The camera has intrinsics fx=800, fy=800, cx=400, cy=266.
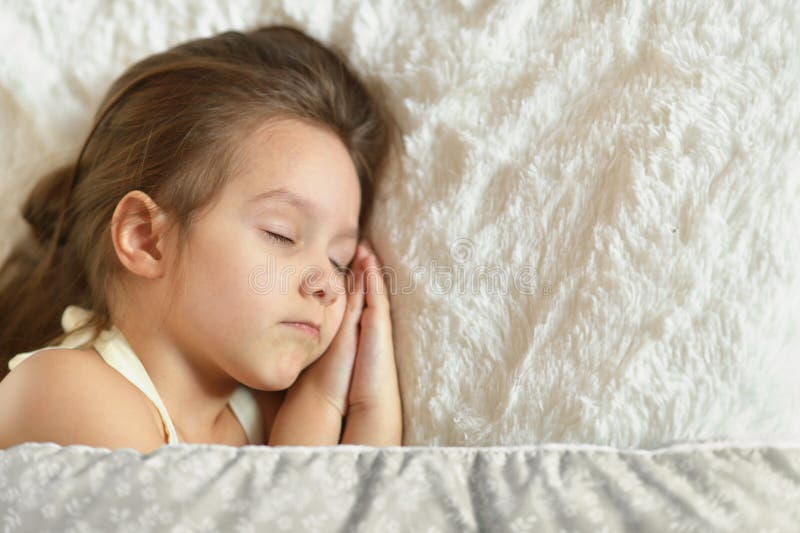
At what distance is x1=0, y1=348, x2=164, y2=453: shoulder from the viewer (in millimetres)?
897

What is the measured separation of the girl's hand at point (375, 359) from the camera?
104 centimetres

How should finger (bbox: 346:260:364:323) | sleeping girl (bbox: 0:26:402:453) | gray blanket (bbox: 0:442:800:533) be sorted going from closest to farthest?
gray blanket (bbox: 0:442:800:533)
sleeping girl (bbox: 0:26:402:453)
finger (bbox: 346:260:364:323)

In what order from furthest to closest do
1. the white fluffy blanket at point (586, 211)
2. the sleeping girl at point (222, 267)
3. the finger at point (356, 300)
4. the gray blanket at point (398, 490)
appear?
the finger at point (356, 300), the sleeping girl at point (222, 267), the white fluffy blanket at point (586, 211), the gray blanket at point (398, 490)

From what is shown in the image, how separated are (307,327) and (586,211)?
38cm

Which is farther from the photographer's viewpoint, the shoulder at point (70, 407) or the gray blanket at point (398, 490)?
the shoulder at point (70, 407)

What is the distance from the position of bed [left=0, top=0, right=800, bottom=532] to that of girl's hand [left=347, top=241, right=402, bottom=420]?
0.02 meters

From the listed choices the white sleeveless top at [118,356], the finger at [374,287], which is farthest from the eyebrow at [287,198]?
the white sleeveless top at [118,356]

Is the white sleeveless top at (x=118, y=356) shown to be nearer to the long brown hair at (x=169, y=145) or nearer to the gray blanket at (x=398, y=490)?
the long brown hair at (x=169, y=145)

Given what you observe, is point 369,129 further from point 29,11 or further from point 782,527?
point 782,527

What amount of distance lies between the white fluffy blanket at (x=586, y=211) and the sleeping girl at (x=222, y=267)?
0.07 meters

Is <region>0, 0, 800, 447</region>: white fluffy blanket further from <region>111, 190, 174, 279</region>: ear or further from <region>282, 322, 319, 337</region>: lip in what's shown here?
<region>111, 190, 174, 279</region>: ear

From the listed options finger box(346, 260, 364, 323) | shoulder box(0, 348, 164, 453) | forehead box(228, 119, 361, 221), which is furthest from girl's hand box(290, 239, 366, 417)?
shoulder box(0, 348, 164, 453)

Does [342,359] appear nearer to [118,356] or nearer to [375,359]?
[375,359]

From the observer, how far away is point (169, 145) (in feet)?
3.49
